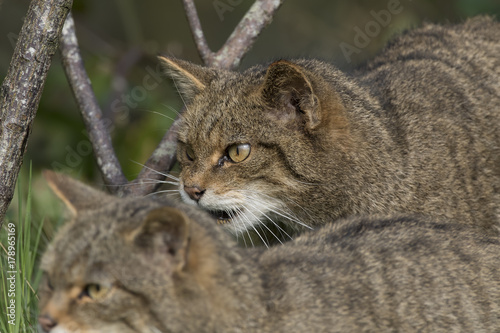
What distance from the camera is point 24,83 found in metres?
4.10

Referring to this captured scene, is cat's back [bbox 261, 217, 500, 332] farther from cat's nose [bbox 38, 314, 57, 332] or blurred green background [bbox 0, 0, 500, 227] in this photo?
blurred green background [bbox 0, 0, 500, 227]

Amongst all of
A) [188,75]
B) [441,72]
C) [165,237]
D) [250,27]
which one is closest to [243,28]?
[250,27]

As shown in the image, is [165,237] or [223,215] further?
[223,215]

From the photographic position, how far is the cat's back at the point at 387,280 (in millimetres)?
3557

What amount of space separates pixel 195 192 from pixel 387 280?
138cm

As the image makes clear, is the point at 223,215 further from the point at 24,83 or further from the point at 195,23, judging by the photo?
the point at 195,23

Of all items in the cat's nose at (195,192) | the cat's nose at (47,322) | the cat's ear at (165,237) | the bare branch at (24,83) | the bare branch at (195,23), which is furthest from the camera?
the bare branch at (195,23)

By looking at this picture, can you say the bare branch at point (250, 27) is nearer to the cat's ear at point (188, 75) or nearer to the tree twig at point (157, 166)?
the cat's ear at point (188, 75)

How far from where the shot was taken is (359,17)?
1077cm

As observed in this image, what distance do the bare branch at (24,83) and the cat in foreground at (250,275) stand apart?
571 mm

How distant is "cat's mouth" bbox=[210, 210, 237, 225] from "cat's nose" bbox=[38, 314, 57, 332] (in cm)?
159

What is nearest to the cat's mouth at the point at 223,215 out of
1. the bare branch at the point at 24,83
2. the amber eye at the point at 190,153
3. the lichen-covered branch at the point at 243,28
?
the amber eye at the point at 190,153

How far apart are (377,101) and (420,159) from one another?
526 millimetres

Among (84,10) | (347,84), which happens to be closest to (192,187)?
(347,84)
